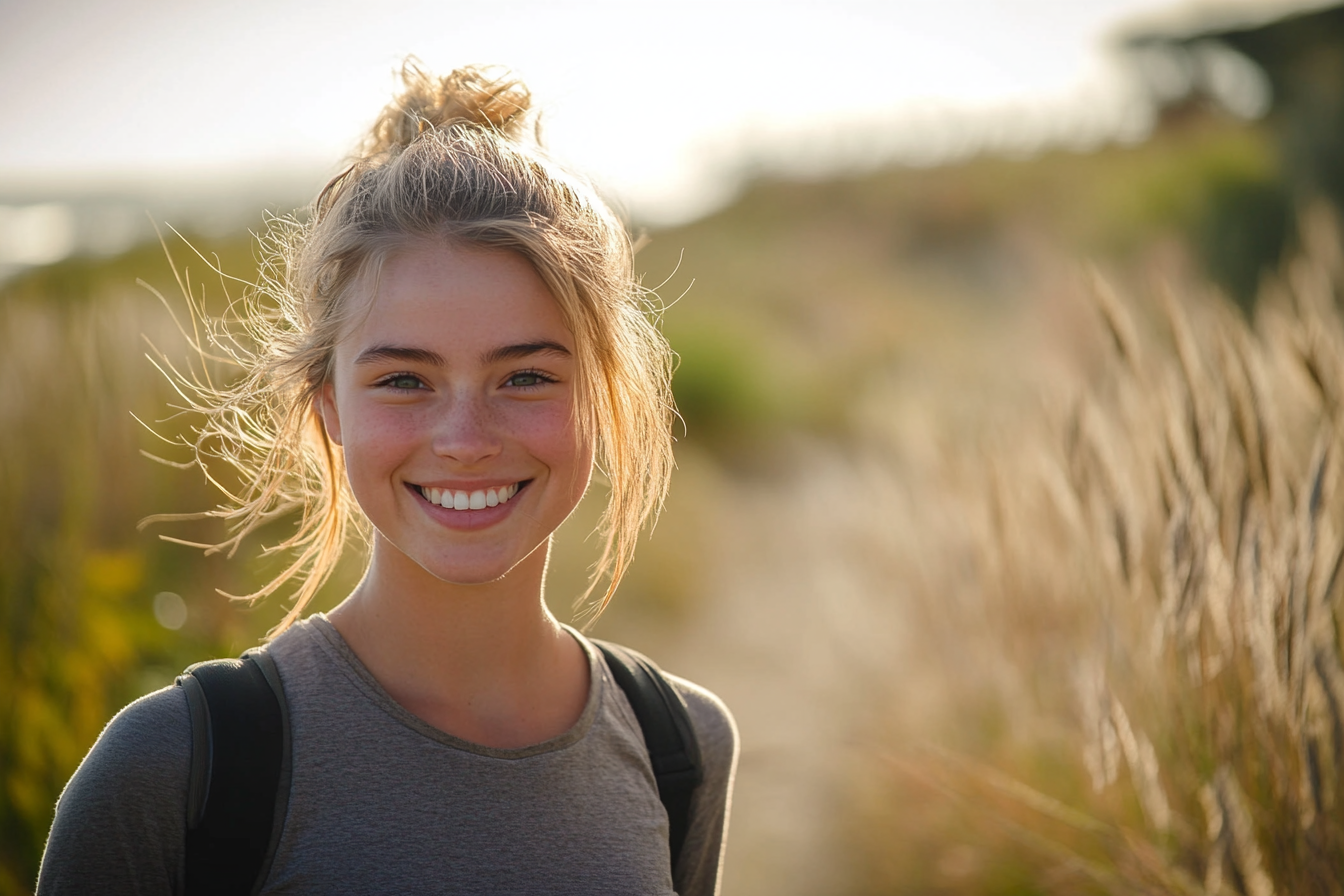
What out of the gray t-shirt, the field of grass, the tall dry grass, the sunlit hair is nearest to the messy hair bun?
the sunlit hair

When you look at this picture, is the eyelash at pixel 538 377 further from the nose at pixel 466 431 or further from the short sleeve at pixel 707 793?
the short sleeve at pixel 707 793

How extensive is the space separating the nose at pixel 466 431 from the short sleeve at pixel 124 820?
0.45 meters

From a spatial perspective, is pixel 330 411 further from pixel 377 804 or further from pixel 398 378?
pixel 377 804

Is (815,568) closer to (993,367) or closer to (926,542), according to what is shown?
(993,367)

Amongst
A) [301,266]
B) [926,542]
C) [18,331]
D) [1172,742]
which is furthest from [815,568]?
[301,266]

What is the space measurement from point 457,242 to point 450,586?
471mm

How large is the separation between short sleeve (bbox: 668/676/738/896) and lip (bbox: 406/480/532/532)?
41 centimetres

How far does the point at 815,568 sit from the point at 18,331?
448cm

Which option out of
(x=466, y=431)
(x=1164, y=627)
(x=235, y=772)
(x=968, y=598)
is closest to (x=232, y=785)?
A: (x=235, y=772)

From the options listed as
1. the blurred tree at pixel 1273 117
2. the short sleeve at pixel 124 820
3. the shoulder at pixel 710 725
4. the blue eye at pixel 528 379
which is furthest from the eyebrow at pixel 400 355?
the blurred tree at pixel 1273 117

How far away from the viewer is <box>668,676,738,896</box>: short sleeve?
1.44 m

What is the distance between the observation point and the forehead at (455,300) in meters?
1.23

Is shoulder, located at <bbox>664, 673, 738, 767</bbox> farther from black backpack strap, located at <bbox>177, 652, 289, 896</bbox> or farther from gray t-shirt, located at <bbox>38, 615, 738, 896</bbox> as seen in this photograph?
black backpack strap, located at <bbox>177, 652, 289, 896</bbox>

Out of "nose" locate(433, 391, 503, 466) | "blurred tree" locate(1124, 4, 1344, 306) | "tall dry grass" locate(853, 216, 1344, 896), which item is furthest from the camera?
"blurred tree" locate(1124, 4, 1344, 306)
